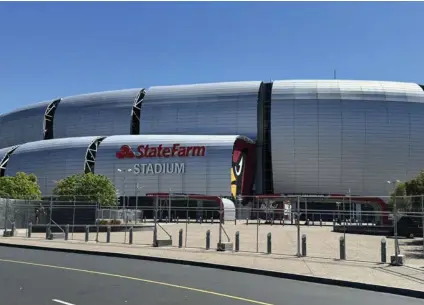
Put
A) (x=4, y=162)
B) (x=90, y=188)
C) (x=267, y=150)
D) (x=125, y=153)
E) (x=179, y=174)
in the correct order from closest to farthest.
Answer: (x=90, y=188) → (x=179, y=174) → (x=125, y=153) → (x=267, y=150) → (x=4, y=162)

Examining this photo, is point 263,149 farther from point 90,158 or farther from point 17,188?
point 17,188

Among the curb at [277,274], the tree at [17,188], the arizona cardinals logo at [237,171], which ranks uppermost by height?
the arizona cardinals logo at [237,171]

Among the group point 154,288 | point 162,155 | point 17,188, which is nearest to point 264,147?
point 162,155

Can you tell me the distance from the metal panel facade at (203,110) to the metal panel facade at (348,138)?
22.8 ft

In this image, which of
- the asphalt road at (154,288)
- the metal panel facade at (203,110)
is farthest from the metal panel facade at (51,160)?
the asphalt road at (154,288)

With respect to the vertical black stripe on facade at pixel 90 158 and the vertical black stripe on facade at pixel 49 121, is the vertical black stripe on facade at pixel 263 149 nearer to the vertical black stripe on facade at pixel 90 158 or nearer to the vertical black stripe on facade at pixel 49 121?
the vertical black stripe on facade at pixel 90 158

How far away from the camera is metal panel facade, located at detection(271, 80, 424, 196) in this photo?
300 ft

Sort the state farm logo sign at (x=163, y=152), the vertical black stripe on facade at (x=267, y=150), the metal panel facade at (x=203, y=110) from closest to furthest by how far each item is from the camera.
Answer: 1. the state farm logo sign at (x=163, y=152)
2. the metal panel facade at (x=203, y=110)
3. the vertical black stripe on facade at (x=267, y=150)

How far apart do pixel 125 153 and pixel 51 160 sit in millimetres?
17091

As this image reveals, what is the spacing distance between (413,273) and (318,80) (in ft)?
289

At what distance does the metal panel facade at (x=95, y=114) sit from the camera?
348ft

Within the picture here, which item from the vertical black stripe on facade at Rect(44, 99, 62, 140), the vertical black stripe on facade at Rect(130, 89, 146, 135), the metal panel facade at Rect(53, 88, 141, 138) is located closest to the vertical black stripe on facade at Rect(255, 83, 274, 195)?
the vertical black stripe on facade at Rect(130, 89, 146, 135)

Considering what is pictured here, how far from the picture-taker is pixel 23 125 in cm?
11794

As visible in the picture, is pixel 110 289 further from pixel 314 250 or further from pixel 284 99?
pixel 284 99
